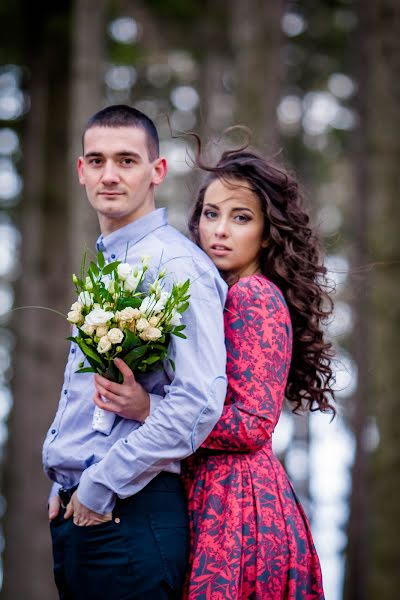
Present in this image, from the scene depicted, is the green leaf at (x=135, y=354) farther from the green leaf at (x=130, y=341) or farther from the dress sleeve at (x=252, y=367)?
the dress sleeve at (x=252, y=367)

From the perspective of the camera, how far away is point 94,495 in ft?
9.85

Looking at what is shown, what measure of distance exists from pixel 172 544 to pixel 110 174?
1.47 m

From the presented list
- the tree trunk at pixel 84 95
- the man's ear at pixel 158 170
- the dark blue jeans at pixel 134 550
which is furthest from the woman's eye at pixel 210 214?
the tree trunk at pixel 84 95

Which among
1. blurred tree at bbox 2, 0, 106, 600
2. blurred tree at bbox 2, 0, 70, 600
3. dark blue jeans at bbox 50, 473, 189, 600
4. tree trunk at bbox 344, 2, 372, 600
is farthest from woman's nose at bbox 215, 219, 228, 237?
blurred tree at bbox 2, 0, 70, 600

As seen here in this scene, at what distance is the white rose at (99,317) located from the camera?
2.86m

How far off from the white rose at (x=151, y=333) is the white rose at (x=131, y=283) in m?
0.17

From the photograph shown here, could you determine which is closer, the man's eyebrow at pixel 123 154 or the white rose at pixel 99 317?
the white rose at pixel 99 317

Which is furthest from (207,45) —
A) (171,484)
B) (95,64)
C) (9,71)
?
(171,484)

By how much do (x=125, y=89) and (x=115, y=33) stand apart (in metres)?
0.99

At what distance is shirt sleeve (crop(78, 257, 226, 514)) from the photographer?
9.74 ft

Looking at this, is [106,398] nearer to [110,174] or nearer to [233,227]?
[110,174]

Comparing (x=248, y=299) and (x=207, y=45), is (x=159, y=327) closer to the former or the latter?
(x=248, y=299)

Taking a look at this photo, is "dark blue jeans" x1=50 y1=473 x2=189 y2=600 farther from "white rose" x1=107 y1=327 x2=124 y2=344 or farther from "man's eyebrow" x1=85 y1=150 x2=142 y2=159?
"man's eyebrow" x1=85 y1=150 x2=142 y2=159

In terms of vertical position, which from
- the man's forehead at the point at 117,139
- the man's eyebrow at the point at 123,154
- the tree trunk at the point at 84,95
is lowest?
the man's eyebrow at the point at 123,154
